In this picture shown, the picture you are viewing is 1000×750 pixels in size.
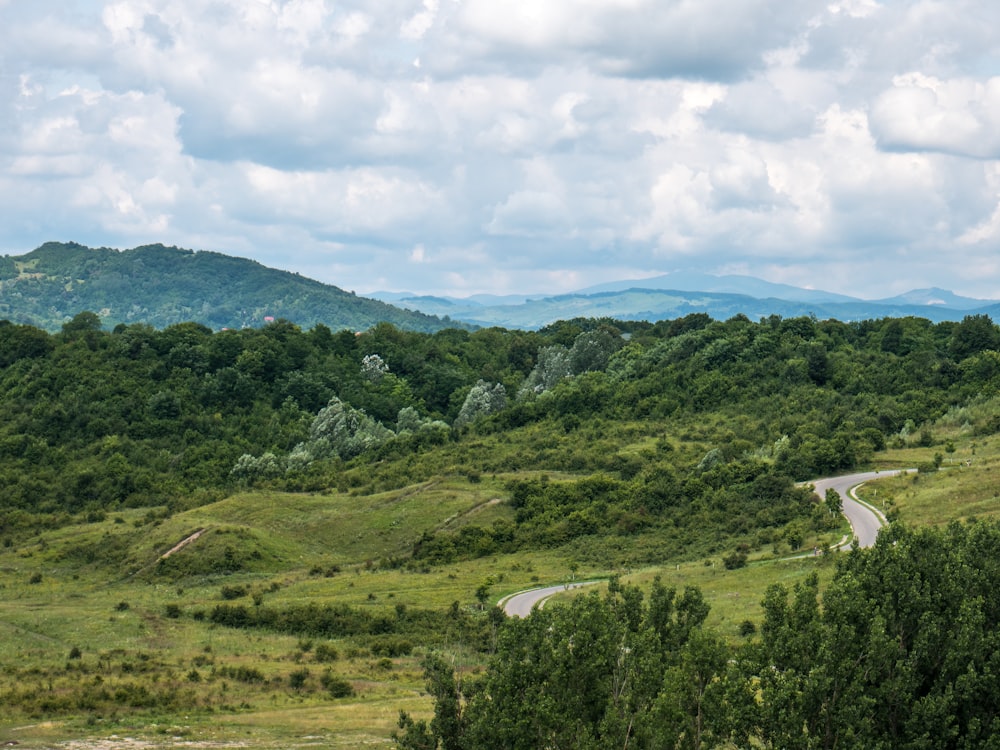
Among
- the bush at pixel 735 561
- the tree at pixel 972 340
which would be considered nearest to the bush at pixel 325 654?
the bush at pixel 735 561

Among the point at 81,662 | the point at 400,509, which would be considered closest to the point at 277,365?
the point at 400,509

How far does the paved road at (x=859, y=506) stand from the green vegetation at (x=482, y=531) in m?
1.48

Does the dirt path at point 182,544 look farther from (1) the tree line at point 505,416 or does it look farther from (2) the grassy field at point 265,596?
(1) the tree line at point 505,416

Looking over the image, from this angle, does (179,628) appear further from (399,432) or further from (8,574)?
(399,432)

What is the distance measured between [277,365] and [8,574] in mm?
60115

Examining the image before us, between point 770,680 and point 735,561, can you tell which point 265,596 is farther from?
point 770,680

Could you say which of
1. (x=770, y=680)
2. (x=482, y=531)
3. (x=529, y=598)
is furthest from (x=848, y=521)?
(x=770, y=680)

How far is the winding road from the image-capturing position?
5684 cm

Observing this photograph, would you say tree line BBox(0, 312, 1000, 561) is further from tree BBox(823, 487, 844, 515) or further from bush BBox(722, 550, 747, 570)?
bush BBox(722, 550, 747, 570)

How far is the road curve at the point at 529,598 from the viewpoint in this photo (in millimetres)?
55306

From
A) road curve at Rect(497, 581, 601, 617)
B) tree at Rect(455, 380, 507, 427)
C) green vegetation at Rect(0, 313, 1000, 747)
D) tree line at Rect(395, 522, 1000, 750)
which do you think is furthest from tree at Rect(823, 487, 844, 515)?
tree at Rect(455, 380, 507, 427)

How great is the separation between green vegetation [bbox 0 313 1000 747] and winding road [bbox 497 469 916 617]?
1510mm

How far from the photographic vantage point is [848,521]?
6444cm

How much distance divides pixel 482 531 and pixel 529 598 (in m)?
19.9
